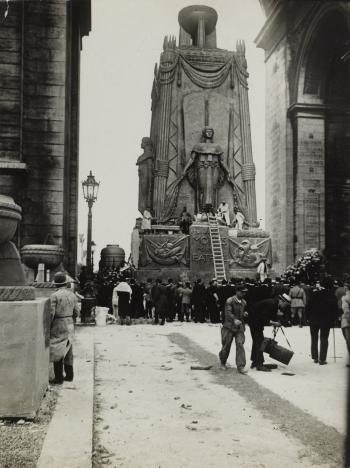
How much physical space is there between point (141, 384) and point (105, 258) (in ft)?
98.3

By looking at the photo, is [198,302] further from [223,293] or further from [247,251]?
[247,251]

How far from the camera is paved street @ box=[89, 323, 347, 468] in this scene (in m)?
4.93

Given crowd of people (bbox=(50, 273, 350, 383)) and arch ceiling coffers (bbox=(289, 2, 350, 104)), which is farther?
arch ceiling coffers (bbox=(289, 2, 350, 104))

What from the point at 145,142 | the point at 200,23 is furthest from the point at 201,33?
the point at 145,142

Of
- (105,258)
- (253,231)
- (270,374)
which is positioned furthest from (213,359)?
(105,258)

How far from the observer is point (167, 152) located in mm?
32312

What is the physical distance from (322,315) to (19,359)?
6326 millimetres

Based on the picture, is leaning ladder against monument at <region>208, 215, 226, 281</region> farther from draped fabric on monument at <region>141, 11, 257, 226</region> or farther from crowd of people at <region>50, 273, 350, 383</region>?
crowd of people at <region>50, 273, 350, 383</region>

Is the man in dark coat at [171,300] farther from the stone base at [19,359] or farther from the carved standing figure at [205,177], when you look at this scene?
the stone base at [19,359]

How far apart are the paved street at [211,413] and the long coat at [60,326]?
2.48ft

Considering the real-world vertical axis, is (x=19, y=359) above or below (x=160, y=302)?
above

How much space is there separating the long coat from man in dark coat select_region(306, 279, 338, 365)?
4.76 meters

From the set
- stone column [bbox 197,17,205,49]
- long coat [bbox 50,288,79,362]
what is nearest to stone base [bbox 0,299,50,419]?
long coat [bbox 50,288,79,362]

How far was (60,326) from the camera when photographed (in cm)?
750
